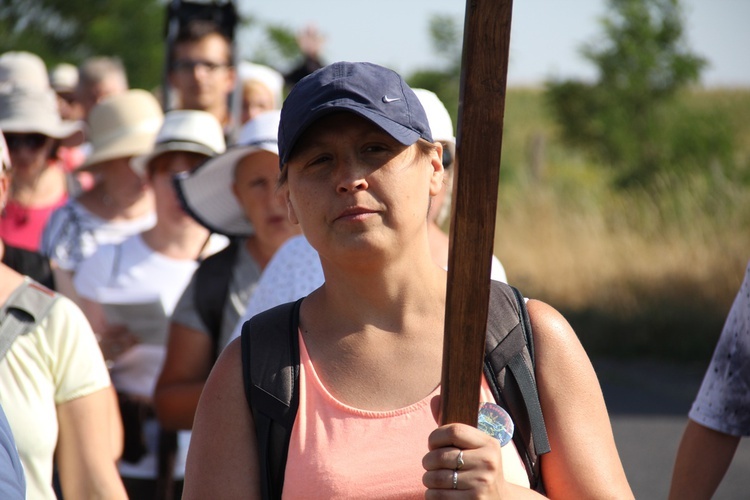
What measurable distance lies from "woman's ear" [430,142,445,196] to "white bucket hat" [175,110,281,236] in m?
1.74

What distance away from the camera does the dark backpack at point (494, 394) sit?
2.02 metres

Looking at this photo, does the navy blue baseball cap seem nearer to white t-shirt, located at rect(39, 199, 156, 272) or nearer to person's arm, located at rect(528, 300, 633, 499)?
person's arm, located at rect(528, 300, 633, 499)

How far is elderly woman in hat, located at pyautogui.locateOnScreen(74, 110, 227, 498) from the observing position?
4.00 metres

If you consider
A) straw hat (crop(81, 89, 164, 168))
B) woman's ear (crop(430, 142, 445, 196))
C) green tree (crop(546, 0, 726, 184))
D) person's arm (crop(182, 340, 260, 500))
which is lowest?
person's arm (crop(182, 340, 260, 500))

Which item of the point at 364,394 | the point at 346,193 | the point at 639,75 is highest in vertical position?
the point at 639,75

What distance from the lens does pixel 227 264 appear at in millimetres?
3715

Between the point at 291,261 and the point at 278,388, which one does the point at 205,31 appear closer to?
the point at 291,261

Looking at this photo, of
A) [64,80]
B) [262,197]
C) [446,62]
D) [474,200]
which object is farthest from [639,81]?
[474,200]

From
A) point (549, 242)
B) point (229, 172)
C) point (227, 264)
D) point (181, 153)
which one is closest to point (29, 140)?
point (181, 153)

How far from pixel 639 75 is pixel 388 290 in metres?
19.4

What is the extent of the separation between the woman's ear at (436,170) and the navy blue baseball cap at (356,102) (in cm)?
8

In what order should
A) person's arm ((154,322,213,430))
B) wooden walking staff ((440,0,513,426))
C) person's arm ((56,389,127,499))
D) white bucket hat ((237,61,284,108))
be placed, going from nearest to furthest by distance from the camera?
wooden walking staff ((440,0,513,426))
person's arm ((56,389,127,499))
person's arm ((154,322,213,430))
white bucket hat ((237,61,284,108))

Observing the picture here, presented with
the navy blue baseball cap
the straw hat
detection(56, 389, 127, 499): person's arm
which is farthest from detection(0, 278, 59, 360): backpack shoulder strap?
the straw hat

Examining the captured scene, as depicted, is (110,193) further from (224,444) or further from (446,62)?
(446,62)
